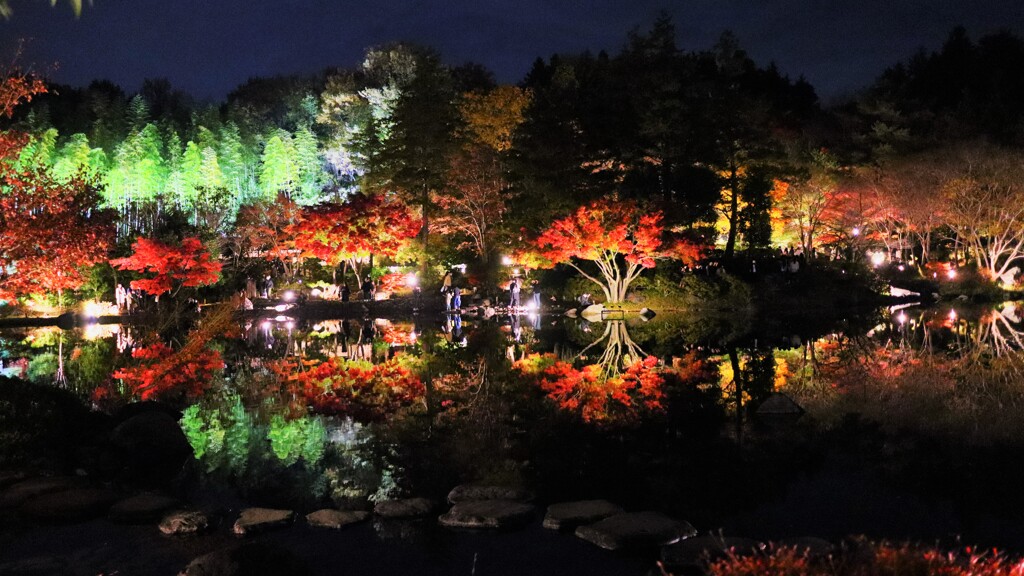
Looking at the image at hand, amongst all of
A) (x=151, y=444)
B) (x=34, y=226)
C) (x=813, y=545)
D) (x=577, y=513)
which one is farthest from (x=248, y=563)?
(x=34, y=226)

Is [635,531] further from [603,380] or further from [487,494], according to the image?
[603,380]

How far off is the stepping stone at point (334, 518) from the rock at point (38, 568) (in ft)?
5.72

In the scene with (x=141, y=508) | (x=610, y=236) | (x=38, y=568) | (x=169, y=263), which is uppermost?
(x=610, y=236)

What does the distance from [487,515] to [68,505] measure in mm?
3640

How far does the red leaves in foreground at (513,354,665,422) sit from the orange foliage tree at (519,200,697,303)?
11619 millimetres

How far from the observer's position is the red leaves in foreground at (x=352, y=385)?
11.6 m

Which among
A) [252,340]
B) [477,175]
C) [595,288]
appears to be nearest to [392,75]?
[477,175]

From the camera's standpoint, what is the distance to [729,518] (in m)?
6.35

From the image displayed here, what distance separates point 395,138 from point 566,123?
336 inches

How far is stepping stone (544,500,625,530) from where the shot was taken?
6.18 meters

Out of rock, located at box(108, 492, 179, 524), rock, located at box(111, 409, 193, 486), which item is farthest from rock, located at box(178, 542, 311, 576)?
rock, located at box(111, 409, 193, 486)

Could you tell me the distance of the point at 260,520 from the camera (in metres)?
6.31

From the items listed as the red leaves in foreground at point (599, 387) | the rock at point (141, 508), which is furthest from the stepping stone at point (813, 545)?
the rock at point (141, 508)

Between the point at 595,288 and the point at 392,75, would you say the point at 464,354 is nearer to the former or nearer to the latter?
the point at 595,288
